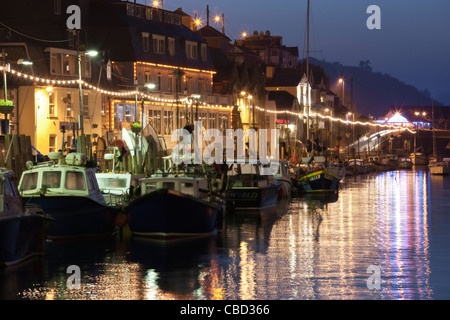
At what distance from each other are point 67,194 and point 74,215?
1.03 metres

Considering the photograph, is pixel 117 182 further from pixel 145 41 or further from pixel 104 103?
pixel 145 41

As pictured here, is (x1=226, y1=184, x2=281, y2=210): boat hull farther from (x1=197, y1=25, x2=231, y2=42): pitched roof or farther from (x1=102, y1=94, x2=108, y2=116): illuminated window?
(x1=197, y1=25, x2=231, y2=42): pitched roof

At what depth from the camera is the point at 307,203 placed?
7119 centimetres

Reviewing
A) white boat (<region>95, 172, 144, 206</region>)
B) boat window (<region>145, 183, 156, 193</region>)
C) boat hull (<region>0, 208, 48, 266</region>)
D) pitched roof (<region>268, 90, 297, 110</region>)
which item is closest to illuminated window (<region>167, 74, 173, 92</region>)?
pitched roof (<region>268, 90, 297, 110</region>)

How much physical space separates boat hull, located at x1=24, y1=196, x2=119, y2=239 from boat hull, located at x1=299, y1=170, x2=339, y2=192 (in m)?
40.9

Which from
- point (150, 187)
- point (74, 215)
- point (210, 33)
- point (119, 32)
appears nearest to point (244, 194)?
point (150, 187)

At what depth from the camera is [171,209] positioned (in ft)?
135

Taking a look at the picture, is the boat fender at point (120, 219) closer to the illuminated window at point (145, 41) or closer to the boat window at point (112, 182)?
the boat window at point (112, 182)

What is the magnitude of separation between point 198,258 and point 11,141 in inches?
657

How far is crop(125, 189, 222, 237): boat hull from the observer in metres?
40.9
